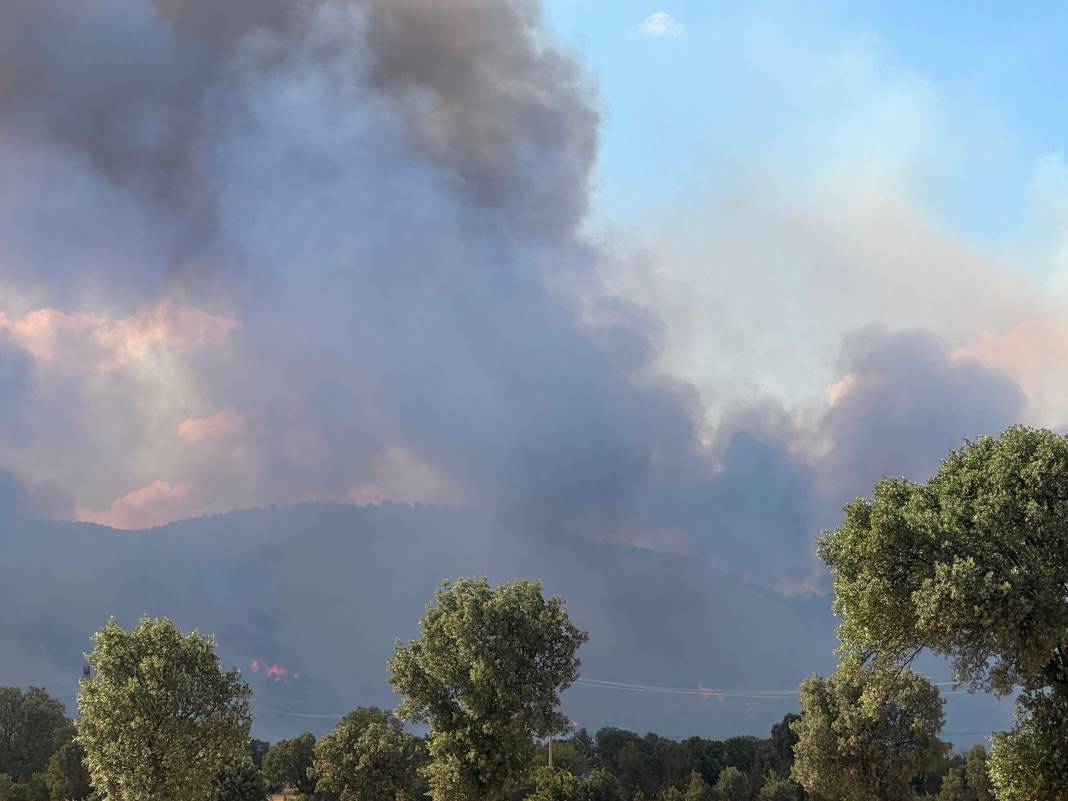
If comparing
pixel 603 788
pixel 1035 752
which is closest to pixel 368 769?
pixel 603 788

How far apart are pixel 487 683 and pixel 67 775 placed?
87.3 meters

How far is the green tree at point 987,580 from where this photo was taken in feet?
112

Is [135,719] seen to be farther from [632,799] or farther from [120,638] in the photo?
[632,799]

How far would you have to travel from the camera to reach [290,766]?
142250mm

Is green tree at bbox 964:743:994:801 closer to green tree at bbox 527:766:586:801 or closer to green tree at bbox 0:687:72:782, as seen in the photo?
green tree at bbox 527:766:586:801

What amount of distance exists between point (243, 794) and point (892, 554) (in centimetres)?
8534

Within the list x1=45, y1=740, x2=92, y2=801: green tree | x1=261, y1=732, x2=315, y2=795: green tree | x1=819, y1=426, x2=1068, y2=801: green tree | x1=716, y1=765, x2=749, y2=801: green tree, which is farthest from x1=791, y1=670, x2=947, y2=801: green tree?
x1=261, y1=732, x2=315, y2=795: green tree

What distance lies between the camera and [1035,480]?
120 feet

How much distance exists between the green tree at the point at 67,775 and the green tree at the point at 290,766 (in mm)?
34335

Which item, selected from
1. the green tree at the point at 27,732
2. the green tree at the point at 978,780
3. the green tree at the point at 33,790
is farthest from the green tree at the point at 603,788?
the green tree at the point at 27,732

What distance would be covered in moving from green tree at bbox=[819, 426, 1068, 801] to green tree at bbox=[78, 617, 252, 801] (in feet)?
128

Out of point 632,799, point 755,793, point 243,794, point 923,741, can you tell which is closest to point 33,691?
point 243,794

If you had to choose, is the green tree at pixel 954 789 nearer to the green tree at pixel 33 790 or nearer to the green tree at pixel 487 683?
the green tree at pixel 487 683

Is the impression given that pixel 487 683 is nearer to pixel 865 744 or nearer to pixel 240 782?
pixel 865 744
